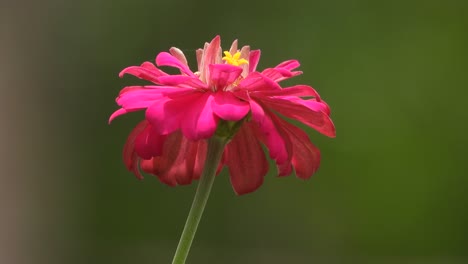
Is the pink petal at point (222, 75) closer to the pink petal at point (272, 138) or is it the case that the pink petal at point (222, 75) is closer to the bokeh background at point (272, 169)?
the pink petal at point (272, 138)

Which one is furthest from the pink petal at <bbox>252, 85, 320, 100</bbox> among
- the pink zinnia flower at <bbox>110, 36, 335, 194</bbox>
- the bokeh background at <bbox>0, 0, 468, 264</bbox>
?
the bokeh background at <bbox>0, 0, 468, 264</bbox>

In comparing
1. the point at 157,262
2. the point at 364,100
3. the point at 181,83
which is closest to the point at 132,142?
the point at 181,83

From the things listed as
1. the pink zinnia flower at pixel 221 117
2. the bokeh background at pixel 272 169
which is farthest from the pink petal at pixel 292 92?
the bokeh background at pixel 272 169

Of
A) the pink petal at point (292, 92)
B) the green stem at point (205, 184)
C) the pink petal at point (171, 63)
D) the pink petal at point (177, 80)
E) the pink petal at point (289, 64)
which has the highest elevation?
the pink petal at point (289, 64)

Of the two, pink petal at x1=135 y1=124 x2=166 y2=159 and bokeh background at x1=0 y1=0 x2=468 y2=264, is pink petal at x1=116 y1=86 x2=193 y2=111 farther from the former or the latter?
bokeh background at x1=0 y1=0 x2=468 y2=264

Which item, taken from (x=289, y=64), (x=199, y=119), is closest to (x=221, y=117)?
(x=199, y=119)

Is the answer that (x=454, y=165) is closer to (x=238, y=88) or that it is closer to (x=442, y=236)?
(x=442, y=236)

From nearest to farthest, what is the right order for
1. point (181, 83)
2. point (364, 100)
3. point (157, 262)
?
1. point (181, 83)
2. point (157, 262)
3. point (364, 100)
